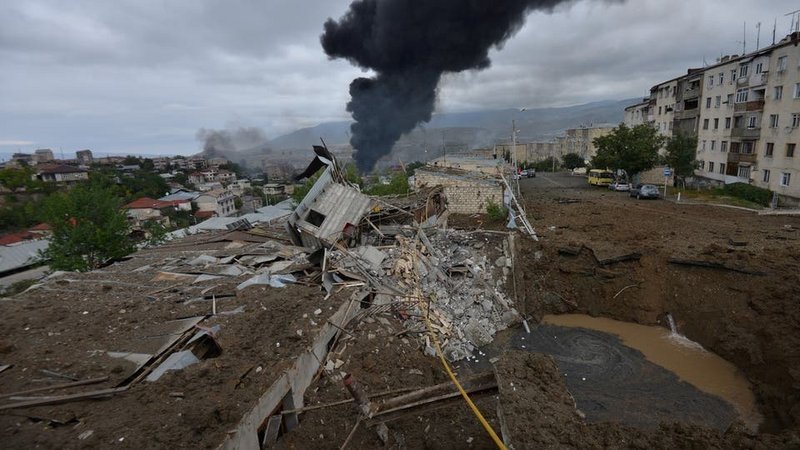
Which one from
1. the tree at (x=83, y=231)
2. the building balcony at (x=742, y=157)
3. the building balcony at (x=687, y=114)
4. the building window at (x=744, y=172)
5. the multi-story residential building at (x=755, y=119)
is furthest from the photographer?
the building balcony at (x=687, y=114)

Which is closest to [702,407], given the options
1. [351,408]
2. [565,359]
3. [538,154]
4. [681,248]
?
[565,359]

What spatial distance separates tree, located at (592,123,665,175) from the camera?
25297 mm

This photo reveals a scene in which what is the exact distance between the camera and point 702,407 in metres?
7.55

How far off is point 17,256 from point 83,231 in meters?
18.6

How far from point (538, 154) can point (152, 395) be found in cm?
9076

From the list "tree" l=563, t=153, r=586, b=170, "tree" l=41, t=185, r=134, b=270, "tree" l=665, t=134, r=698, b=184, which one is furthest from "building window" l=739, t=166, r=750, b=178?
"tree" l=41, t=185, r=134, b=270

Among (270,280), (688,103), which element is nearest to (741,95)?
(688,103)

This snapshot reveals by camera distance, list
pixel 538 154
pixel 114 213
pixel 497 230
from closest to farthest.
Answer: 1. pixel 497 230
2. pixel 114 213
3. pixel 538 154

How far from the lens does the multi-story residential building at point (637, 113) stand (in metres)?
39.8

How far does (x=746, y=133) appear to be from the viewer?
24922 mm

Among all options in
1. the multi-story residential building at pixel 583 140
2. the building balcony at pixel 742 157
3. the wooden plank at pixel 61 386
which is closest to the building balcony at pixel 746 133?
the building balcony at pixel 742 157

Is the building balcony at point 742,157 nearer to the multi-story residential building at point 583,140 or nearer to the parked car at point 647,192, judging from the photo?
the parked car at point 647,192

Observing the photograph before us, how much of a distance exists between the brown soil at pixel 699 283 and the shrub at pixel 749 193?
780 cm

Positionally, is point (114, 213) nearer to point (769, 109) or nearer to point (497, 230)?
point (497, 230)
